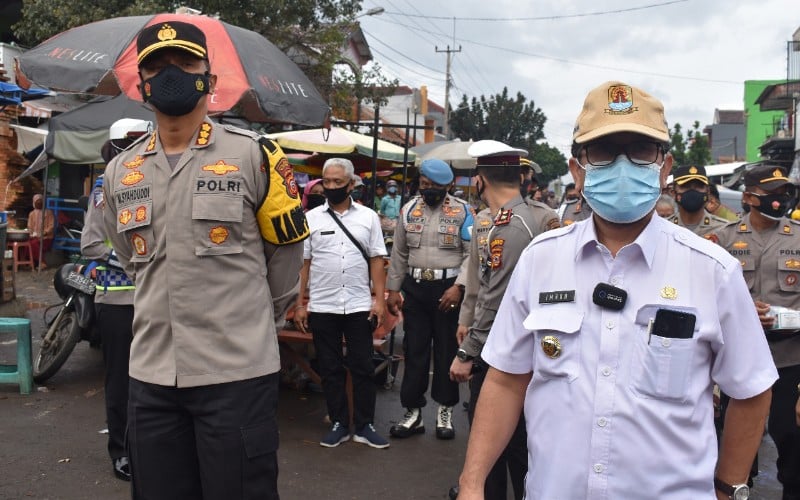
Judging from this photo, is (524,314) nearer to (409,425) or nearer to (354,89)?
(409,425)

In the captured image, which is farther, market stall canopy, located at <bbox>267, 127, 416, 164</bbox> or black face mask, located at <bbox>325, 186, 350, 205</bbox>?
market stall canopy, located at <bbox>267, 127, 416, 164</bbox>

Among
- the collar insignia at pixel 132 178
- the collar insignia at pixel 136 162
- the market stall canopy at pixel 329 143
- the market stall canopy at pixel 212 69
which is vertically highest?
the market stall canopy at pixel 329 143

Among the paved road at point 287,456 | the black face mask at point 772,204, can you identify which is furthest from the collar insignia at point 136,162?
the black face mask at point 772,204

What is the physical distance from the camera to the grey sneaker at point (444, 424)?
19.8ft

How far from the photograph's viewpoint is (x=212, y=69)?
5996 millimetres

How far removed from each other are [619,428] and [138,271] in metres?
1.79

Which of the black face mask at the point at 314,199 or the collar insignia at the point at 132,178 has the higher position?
the black face mask at the point at 314,199

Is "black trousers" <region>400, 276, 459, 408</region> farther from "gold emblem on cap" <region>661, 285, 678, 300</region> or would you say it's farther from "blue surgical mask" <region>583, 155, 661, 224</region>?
"gold emblem on cap" <region>661, 285, 678, 300</region>

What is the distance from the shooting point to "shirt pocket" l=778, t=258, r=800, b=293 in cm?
448

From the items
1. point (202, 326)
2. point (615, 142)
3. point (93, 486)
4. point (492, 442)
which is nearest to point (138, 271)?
point (202, 326)

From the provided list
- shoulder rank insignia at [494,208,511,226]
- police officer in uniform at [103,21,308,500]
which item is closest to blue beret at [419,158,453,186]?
shoulder rank insignia at [494,208,511,226]

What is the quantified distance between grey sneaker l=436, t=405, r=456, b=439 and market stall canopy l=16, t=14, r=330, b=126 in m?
2.67

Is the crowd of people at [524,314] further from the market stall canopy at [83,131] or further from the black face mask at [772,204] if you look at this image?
the market stall canopy at [83,131]

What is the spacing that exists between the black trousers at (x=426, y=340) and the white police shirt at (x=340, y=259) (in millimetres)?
483
